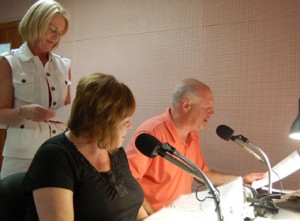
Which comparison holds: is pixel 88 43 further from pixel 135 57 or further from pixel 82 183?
pixel 82 183

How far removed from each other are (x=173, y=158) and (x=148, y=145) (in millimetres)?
91

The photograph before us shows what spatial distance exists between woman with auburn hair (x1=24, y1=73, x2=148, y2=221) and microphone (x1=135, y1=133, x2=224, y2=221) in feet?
0.62

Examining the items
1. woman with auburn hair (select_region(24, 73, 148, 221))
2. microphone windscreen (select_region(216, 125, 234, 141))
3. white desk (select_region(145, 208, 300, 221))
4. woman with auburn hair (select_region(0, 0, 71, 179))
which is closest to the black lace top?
woman with auburn hair (select_region(24, 73, 148, 221))

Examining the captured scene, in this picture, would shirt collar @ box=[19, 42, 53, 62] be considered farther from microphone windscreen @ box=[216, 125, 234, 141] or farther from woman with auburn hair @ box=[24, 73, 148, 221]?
microphone windscreen @ box=[216, 125, 234, 141]

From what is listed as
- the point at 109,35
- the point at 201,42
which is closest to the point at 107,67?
the point at 109,35

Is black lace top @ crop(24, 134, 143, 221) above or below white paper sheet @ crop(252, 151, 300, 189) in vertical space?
above

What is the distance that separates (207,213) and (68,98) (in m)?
0.91

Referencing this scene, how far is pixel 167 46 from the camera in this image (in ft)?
8.59

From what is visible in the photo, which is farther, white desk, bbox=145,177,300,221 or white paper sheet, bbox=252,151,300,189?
white paper sheet, bbox=252,151,300,189

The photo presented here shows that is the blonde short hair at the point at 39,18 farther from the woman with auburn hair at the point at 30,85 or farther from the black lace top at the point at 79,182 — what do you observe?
the black lace top at the point at 79,182

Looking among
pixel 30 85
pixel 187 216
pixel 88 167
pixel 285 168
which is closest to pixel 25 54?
pixel 30 85

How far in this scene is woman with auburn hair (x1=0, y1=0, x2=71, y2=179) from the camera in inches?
57.3

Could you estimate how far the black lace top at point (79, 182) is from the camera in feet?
3.19

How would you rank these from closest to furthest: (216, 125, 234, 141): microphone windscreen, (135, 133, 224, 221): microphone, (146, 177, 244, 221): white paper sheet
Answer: (135, 133, 224, 221): microphone, (146, 177, 244, 221): white paper sheet, (216, 125, 234, 141): microphone windscreen
